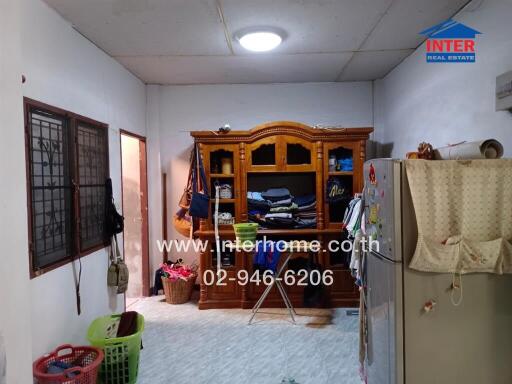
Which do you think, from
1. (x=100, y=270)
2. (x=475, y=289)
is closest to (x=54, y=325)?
(x=100, y=270)

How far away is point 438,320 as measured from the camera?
1.80 metres

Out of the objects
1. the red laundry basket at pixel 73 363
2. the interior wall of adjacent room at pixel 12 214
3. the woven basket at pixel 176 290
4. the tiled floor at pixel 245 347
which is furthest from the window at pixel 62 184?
the woven basket at pixel 176 290

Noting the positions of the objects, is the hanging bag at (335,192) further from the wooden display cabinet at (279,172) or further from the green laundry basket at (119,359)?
the green laundry basket at (119,359)

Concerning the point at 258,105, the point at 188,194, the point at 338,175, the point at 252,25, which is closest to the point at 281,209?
the point at 338,175

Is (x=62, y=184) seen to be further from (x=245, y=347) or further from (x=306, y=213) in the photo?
(x=306, y=213)

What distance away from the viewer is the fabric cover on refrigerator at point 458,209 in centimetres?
175

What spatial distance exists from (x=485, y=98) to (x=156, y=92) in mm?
3375

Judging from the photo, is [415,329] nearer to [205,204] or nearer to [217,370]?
[217,370]

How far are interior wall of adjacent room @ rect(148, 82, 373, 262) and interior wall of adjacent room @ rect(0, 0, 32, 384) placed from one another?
3.08 metres

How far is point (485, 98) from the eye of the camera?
7.30 feet

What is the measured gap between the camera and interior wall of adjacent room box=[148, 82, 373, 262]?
168 inches

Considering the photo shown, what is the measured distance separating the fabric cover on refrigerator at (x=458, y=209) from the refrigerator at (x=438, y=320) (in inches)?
2.1

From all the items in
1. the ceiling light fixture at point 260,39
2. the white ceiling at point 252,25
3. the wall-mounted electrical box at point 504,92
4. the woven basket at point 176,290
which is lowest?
the woven basket at point 176,290

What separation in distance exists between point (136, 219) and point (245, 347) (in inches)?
81.4
